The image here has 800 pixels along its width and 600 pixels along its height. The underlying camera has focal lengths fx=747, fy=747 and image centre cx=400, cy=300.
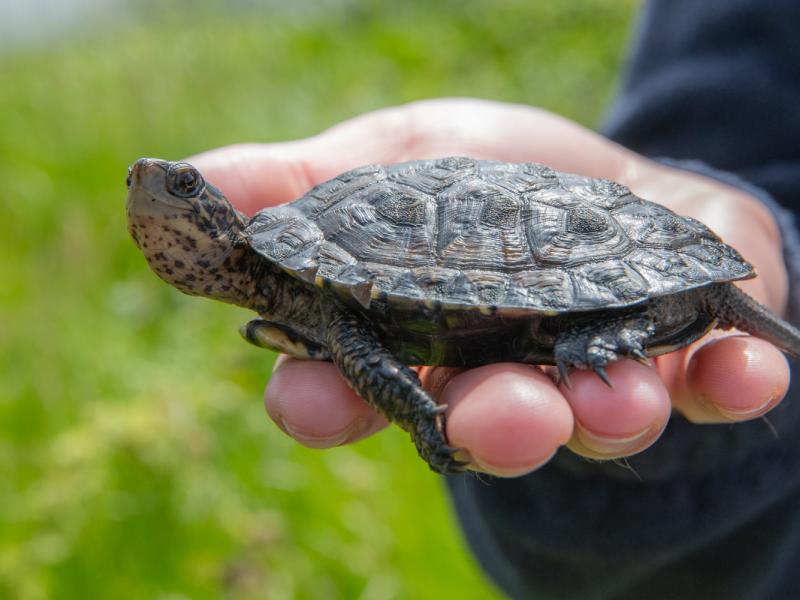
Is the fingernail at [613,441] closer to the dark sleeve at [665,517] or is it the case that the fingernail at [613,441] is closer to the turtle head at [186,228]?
the dark sleeve at [665,517]

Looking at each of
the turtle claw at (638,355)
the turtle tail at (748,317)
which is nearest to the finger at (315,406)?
the turtle claw at (638,355)

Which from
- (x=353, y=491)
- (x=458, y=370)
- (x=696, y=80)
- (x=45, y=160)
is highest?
(x=696, y=80)

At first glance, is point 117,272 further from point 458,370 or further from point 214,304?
point 458,370

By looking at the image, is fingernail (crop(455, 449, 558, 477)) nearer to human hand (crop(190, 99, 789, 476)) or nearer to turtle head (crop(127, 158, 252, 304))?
human hand (crop(190, 99, 789, 476))

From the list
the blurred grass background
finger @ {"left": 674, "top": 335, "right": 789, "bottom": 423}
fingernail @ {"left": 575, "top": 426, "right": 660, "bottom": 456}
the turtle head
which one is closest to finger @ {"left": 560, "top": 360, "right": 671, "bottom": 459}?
fingernail @ {"left": 575, "top": 426, "right": 660, "bottom": 456}

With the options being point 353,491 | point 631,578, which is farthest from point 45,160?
point 631,578
